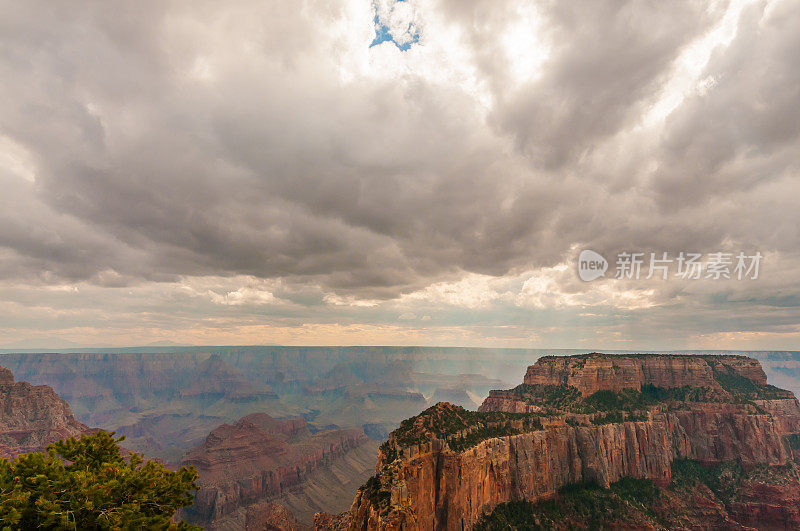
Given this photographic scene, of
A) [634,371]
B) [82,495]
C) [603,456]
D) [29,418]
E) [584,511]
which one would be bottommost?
[29,418]

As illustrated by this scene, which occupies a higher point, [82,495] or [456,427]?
[82,495]

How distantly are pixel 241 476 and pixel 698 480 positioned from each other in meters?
193

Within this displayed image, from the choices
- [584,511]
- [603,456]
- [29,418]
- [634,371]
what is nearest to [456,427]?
[584,511]

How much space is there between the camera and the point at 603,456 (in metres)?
88.3

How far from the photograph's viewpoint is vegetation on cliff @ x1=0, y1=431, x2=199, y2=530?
Result: 18547 millimetres

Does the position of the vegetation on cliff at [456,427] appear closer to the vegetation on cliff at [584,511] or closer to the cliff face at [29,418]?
the vegetation on cliff at [584,511]

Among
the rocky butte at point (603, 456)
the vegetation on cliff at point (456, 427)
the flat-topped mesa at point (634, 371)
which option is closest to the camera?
the rocky butte at point (603, 456)

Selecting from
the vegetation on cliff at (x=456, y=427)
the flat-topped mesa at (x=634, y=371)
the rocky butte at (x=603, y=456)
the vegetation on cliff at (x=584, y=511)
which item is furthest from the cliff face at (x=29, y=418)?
the flat-topped mesa at (x=634, y=371)

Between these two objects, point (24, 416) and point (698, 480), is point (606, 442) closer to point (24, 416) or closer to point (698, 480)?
point (698, 480)

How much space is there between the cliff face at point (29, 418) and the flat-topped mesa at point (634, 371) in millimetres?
206578

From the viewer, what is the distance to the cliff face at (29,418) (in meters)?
151

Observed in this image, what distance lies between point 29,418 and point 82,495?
703 ft

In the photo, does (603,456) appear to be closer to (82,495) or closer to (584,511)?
(584,511)

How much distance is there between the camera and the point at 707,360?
443 feet
